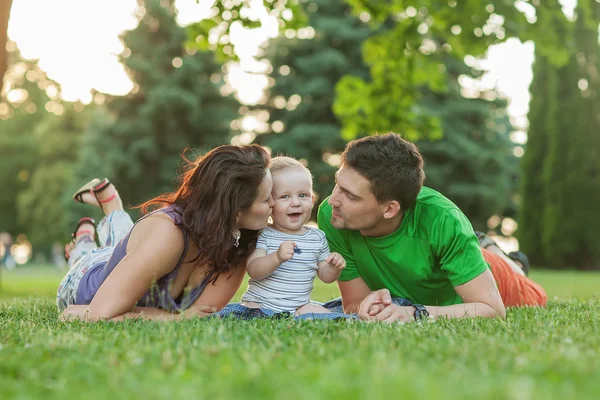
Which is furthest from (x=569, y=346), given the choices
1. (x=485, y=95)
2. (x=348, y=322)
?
(x=485, y=95)

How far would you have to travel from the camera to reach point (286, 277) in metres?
4.91

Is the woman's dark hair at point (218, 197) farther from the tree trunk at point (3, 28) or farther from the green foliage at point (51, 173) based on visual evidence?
the green foliage at point (51, 173)

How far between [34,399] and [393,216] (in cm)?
312

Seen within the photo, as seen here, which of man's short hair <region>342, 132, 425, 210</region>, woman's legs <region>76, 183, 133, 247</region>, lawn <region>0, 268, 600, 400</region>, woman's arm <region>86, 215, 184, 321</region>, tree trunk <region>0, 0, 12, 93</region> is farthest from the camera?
woman's legs <region>76, 183, 133, 247</region>

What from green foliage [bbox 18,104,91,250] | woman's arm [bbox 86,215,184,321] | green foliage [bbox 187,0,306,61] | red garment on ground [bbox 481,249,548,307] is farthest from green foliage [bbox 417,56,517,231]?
green foliage [bbox 18,104,91,250]

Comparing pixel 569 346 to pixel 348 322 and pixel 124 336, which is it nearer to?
pixel 348 322

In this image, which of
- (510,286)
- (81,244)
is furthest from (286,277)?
(81,244)

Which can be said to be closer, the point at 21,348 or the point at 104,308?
the point at 21,348

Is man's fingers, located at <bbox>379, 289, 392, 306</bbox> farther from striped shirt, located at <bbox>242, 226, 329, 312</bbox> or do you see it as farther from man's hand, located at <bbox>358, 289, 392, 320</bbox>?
striped shirt, located at <bbox>242, 226, 329, 312</bbox>

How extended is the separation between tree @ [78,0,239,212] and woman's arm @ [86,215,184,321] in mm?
26470

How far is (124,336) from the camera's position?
3377 millimetres

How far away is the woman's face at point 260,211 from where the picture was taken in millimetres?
4645

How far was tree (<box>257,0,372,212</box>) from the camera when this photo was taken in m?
26.8

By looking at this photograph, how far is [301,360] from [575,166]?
24.3m
